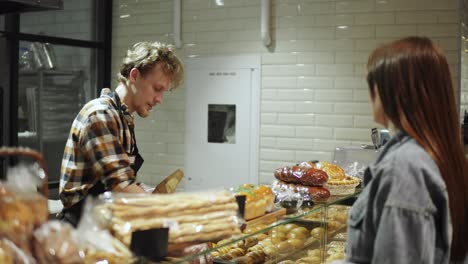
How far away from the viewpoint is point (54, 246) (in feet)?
4.67

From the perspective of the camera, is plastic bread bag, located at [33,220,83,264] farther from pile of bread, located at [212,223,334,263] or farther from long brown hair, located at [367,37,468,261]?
pile of bread, located at [212,223,334,263]

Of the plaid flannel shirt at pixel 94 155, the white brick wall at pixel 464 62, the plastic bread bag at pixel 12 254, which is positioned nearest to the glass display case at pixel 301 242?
the plaid flannel shirt at pixel 94 155

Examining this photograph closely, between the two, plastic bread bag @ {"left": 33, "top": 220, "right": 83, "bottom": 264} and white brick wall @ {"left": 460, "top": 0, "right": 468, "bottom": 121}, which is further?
white brick wall @ {"left": 460, "top": 0, "right": 468, "bottom": 121}

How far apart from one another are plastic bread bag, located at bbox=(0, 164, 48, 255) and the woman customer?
2.72 ft

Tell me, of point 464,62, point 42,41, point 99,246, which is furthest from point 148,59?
point 42,41

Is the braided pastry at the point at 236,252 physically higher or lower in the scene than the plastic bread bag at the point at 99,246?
lower

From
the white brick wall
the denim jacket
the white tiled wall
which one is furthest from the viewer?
the white tiled wall

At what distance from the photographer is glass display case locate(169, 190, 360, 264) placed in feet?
8.73

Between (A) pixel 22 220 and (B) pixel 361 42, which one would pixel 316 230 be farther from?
(B) pixel 361 42

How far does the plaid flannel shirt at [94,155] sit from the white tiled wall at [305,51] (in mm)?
2848

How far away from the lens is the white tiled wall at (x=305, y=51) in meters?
4.92

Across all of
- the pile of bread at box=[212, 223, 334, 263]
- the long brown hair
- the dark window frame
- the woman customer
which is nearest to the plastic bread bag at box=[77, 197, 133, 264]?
the woman customer

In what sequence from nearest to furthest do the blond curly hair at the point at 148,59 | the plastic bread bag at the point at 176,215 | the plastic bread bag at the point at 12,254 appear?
the plastic bread bag at the point at 12,254
the plastic bread bag at the point at 176,215
the blond curly hair at the point at 148,59

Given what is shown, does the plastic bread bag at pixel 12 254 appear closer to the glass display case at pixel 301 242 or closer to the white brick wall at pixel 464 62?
the glass display case at pixel 301 242
